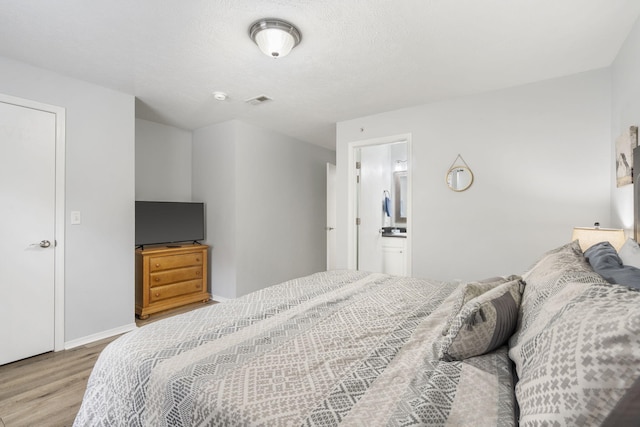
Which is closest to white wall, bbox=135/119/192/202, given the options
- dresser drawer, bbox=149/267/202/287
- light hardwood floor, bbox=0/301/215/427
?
dresser drawer, bbox=149/267/202/287

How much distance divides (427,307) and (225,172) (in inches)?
126

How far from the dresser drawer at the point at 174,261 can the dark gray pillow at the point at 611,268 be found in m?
3.85

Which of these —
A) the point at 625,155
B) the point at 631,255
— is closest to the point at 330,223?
the point at 625,155

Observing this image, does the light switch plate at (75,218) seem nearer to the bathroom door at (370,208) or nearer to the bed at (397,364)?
the bed at (397,364)

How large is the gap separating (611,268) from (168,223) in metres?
4.02

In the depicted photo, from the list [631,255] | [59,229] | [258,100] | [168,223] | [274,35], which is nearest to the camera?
[631,255]

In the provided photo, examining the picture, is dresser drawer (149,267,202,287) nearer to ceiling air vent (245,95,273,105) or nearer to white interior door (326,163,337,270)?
white interior door (326,163,337,270)

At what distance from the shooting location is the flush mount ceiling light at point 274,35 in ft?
6.30

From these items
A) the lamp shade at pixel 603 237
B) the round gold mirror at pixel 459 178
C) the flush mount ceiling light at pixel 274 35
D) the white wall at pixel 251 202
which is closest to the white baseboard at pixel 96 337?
the white wall at pixel 251 202

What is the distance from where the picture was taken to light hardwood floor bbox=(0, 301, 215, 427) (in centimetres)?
177

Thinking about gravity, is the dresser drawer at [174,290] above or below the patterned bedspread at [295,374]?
below

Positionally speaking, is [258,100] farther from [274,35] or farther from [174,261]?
[174,261]

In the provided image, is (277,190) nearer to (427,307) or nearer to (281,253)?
(281,253)

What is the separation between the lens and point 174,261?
3.70 m
